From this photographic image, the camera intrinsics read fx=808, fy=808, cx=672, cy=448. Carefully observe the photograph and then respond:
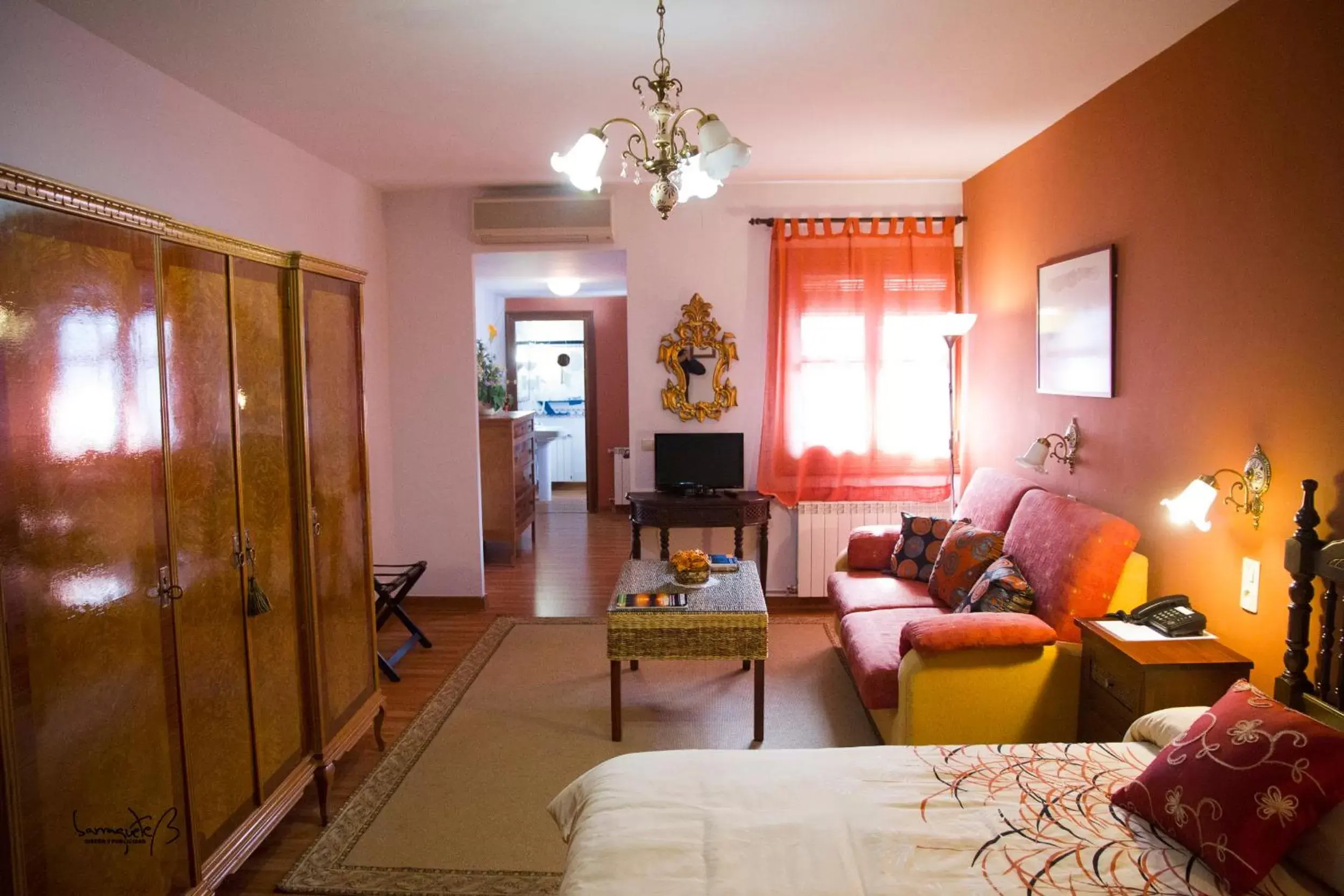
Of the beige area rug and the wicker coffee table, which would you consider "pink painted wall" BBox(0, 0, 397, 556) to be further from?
the wicker coffee table

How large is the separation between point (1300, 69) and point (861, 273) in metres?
2.75

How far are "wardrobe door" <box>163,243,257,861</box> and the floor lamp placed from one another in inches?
136

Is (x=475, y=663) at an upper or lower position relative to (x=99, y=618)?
lower

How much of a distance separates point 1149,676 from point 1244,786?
75cm

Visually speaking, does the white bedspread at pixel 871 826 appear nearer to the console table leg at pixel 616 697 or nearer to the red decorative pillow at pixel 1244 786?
the red decorative pillow at pixel 1244 786

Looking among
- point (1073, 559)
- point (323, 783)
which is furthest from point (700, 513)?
point (323, 783)

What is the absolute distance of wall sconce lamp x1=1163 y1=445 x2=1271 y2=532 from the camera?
2.45 m

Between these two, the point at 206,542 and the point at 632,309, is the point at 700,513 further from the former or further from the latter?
the point at 206,542

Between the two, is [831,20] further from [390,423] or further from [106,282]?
[390,423]

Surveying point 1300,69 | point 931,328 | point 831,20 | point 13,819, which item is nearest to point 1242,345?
point 1300,69

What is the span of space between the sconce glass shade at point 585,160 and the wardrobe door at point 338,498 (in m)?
1.07

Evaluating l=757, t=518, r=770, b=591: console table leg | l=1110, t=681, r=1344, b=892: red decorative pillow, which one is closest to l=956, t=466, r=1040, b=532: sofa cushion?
l=757, t=518, r=770, b=591: console table leg

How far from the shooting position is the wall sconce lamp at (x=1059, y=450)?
3627 mm

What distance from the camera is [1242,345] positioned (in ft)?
8.36
